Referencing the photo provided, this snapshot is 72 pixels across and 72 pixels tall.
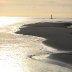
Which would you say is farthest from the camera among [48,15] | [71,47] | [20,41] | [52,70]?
[48,15]

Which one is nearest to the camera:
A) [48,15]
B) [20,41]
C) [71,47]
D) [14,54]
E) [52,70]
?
[52,70]

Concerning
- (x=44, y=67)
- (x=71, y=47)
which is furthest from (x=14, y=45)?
(x=44, y=67)

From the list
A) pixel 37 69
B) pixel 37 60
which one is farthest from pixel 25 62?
pixel 37 69

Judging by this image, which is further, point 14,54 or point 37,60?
point 14,54

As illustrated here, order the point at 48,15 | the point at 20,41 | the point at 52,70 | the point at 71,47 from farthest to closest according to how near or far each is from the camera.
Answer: the point at 48,15 < the point at 20,41 < the point at 71,47 < the point at 52,70

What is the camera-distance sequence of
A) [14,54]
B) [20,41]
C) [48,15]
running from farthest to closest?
1. [48,15]
2. [20,41]
3. [14,54]

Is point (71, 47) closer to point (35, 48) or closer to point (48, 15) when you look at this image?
point (35, 48)

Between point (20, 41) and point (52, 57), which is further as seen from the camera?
point (20, 41)

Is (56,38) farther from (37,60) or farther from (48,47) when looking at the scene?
(37,60)
